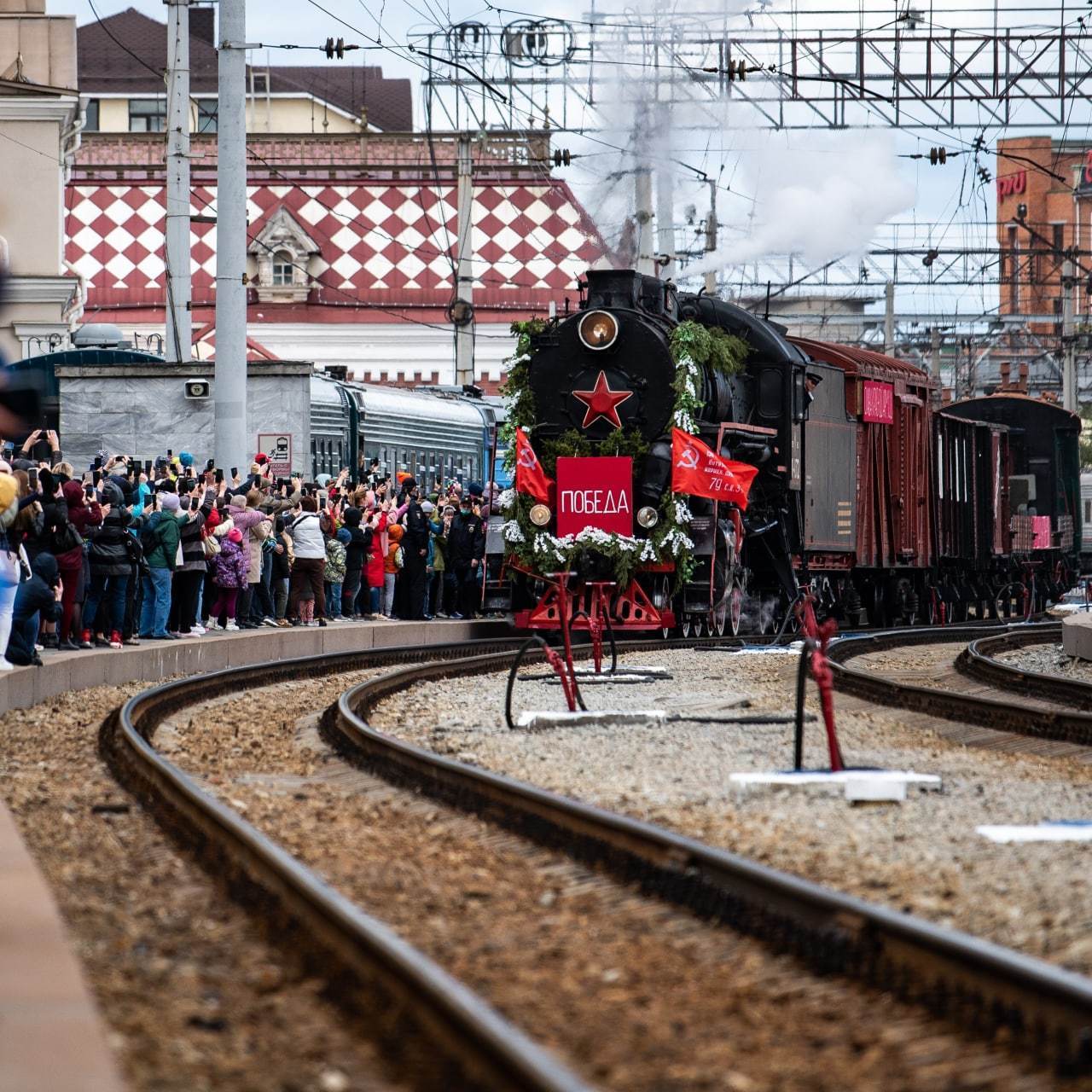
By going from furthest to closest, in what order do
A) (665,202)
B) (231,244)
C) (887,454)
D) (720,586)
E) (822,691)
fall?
(665,202) → (887,454) → (231,244) → (720,586) → (822,691)

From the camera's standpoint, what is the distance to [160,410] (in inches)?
1065

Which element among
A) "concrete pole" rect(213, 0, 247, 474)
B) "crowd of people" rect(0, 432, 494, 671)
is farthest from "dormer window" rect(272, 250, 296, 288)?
"concrete pole" rect(213, 0, 247, 474)

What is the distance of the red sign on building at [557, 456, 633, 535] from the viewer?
2173 centimetres

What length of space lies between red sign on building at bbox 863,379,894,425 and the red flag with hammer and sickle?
15.3ft

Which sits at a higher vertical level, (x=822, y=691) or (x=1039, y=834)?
(x=822, y=691)

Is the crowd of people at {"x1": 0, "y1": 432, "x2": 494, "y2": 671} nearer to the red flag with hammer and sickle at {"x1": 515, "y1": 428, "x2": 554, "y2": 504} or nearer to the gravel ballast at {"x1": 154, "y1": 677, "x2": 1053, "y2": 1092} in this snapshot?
the red flag with hammer and sickle at {"x1": 515, "y1": 428, "x2": 554, "y2": 504}

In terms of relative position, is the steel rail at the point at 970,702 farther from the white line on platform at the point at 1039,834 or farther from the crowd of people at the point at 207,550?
the crowd of people at the point at 207,550

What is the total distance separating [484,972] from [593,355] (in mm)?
16395

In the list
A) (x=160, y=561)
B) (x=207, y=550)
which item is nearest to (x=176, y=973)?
(x=160, y=561)

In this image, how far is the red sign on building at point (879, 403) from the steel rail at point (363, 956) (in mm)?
15342

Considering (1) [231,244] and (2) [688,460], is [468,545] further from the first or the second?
(2) [688,460]

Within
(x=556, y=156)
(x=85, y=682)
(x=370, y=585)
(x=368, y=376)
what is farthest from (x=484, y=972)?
(x=368, y=376)

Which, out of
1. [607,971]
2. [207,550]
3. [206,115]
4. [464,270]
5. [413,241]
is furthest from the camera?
[206,115]

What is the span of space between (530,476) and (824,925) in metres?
16.0
